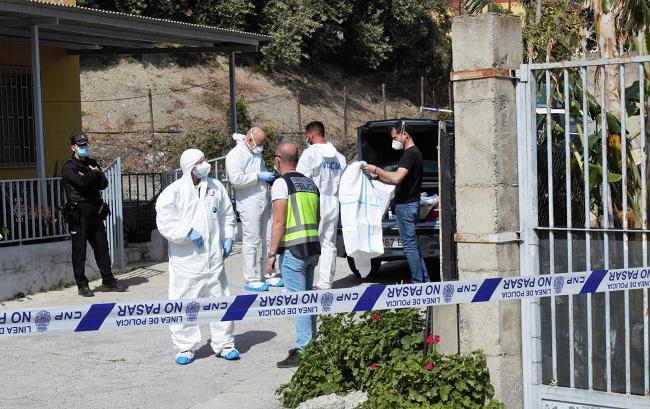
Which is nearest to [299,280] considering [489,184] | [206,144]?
[489,184]

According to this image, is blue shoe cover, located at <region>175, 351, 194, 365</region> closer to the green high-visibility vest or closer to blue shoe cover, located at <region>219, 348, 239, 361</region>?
blue shoe cover, located at <region>219, 348, 239, 361</region>

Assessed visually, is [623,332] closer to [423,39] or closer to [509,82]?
[509,82]

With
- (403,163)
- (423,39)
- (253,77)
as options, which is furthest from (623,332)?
(423,39)

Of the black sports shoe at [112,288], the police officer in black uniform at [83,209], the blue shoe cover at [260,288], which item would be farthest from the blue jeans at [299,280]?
the black sports shoe at [112,288]

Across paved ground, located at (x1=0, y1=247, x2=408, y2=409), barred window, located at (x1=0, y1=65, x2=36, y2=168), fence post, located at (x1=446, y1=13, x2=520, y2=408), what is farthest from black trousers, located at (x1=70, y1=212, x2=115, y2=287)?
fence post, located at (x1=446, y1=13, x2=520, y2=408)

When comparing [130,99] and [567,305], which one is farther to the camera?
[130,99]

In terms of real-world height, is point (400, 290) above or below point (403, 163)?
below

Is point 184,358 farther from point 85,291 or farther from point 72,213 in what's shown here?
point 72,213

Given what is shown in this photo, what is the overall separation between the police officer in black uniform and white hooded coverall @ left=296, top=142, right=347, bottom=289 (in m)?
2.49

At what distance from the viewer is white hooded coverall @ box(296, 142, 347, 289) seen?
11.0m

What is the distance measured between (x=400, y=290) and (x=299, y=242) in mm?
2098

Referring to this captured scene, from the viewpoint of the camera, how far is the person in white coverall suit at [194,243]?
27.6 feet

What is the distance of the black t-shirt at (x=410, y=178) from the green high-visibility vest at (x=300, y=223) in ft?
8.20

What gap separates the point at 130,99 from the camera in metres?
31.0
